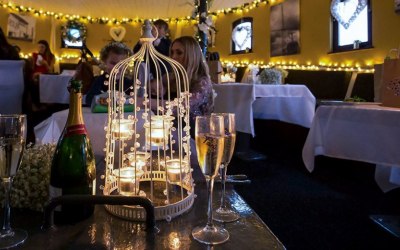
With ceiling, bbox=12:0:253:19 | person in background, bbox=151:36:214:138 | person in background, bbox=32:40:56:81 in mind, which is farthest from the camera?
ceiling, bbox=12:0:253:19

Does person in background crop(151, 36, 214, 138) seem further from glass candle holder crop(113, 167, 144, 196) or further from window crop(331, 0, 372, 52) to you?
window crop(331, 0, 372, 52)

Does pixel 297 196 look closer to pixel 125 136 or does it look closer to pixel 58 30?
pixel 125 136

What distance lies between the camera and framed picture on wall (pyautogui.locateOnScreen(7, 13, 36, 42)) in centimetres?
653

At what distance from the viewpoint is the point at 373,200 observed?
206cm

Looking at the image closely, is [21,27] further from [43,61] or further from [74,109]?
[74,109]

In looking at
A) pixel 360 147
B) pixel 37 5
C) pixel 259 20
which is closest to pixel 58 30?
pixel 37 5

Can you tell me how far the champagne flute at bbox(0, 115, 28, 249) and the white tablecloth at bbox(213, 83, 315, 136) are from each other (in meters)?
2.26

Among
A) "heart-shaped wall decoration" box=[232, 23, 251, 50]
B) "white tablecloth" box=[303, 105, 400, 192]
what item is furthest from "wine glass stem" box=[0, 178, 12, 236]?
"heart-shaped wall decoration" box=[232, 23, 251, 50]

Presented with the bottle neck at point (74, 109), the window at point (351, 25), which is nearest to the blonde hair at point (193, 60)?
the bottle neck at point (74, 109)

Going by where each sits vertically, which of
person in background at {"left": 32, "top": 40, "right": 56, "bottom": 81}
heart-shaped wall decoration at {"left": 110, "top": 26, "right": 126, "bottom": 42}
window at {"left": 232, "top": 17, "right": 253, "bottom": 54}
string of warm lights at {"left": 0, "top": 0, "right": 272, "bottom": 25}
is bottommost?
person in background at {"left": 32, "top": 40, "right": 56, "bottom": 81}

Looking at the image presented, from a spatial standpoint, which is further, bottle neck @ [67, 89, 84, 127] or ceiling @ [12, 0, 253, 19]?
ceiling @ [12, 0, 253, 19]

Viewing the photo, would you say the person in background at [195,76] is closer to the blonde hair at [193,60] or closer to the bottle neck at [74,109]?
the blonde hair at [193,60]

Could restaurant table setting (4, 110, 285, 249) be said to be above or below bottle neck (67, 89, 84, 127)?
below

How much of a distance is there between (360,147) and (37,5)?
23.8 ft
